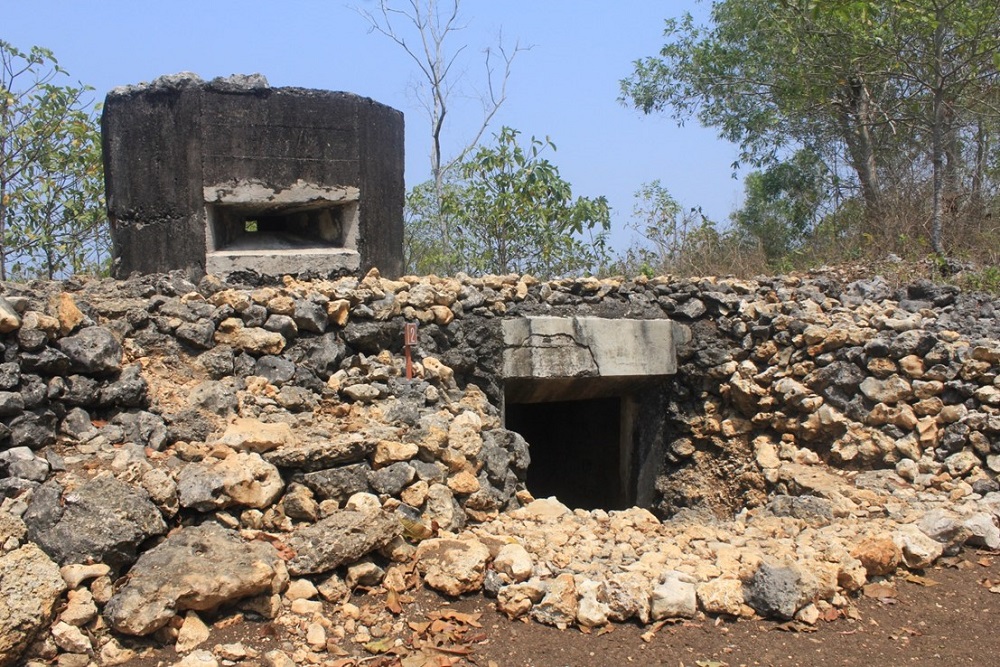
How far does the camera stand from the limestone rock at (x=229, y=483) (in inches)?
147

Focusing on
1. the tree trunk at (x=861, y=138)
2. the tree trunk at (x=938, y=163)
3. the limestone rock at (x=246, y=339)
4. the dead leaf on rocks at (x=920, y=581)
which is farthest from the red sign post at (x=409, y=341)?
the tree trunk at (x=861, y=138)

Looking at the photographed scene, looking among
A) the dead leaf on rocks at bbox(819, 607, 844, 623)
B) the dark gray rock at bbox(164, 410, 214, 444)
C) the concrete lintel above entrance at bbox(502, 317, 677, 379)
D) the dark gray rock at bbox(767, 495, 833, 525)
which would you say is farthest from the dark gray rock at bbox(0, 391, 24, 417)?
the dark gray rock at bbox(767, 495, 833, 525)

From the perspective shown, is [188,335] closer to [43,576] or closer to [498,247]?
[43,576]

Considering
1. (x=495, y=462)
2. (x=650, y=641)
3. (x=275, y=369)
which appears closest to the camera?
(x=650, y=641)

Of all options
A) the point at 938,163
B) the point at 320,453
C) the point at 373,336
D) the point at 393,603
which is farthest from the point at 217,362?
the point at 938,163

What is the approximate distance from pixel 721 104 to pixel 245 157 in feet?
26.0

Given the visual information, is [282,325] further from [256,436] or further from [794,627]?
[794,627]

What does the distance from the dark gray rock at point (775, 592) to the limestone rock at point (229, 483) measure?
2.04 meters

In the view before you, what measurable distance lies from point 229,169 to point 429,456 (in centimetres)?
227

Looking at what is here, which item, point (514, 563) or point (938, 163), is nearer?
point (514, 563)

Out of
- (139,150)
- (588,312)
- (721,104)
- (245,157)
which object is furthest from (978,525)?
(721,104)

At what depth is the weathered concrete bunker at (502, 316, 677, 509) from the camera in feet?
19.6

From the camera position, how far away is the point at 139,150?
559cm

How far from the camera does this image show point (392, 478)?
4.26 metres
